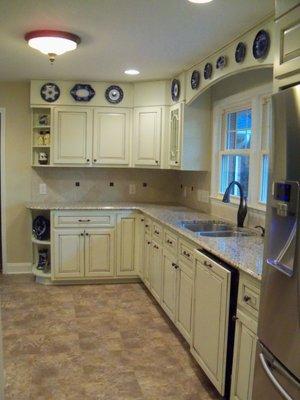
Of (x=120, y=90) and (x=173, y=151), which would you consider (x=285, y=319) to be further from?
(x=120, y=90)

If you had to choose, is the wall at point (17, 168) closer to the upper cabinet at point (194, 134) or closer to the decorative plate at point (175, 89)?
the decorative plate at point (175, 89)

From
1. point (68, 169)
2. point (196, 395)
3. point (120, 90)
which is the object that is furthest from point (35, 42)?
point (196, 395)

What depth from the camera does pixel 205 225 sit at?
3.71m

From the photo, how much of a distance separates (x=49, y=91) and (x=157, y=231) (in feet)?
7.01

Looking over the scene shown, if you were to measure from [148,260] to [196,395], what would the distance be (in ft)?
6.24

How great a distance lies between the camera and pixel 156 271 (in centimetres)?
402

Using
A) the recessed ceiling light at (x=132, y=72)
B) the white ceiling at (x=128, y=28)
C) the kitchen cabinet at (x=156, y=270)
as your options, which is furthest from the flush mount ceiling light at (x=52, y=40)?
the kitchen cabinet at (x=156, y=270)

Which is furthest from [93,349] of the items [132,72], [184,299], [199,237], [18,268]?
[132,72]

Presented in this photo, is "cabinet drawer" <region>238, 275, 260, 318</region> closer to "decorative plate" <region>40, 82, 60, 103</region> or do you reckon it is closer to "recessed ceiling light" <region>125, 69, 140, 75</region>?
"recessed ceiling light" <region>125, 69, 140, 75</region>

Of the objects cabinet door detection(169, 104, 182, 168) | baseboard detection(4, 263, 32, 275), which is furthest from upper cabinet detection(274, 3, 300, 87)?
baseboard detection(4, 263, 32, 275)

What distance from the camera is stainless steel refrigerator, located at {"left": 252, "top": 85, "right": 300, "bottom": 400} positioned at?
150 centimetres

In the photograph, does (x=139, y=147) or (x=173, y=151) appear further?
(x=139, y=147)

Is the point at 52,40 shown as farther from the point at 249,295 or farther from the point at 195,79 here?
the point at 249,295

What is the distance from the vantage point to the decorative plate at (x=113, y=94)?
4789 millimetres
